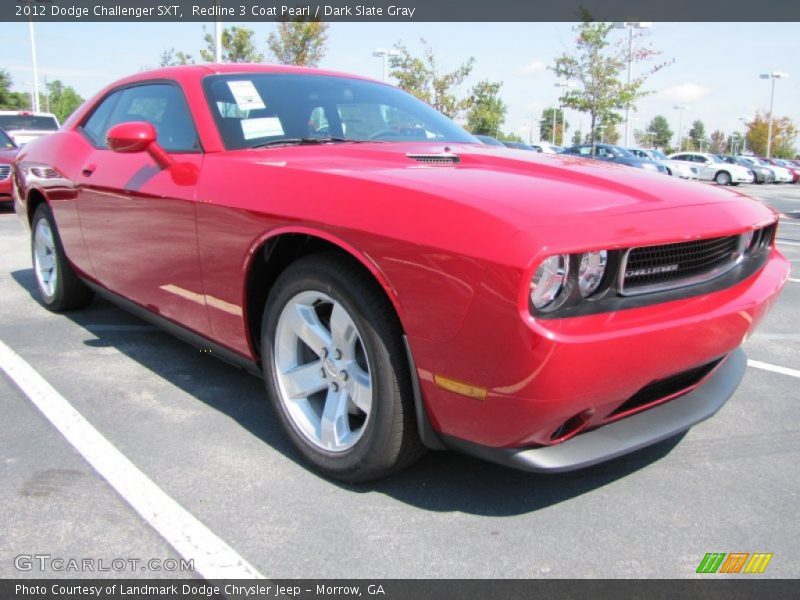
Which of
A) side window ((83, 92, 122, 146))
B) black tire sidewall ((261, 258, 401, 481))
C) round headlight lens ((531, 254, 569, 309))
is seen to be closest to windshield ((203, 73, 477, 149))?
black tire sidewall ((261, 258, 401, 481))

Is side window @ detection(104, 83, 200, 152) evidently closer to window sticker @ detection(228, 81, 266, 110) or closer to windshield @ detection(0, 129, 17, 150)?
window sticker @ detection(228, 81, 266, 110)

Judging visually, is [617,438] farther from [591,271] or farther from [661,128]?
[661,128]

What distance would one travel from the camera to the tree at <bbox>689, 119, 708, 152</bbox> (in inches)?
3883

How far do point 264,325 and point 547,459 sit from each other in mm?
1187

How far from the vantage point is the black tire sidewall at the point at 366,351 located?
2.17 meters

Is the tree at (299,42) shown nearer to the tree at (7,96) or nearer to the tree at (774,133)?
the tree at (7,96)

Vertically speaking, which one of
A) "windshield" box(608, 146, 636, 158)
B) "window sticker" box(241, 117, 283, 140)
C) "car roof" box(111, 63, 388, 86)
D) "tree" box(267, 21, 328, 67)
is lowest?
"windshield" box(608, 146, 636, 158)

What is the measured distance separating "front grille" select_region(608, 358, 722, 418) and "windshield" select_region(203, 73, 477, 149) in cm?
168

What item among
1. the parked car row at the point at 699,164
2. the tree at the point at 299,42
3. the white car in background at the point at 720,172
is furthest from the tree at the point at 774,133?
the tree at the point at 299,42

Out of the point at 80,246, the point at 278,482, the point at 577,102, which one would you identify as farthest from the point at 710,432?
the point at 577,102

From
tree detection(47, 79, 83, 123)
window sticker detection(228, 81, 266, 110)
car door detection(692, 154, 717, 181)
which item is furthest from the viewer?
tree detection(47, 79, 83, 123)

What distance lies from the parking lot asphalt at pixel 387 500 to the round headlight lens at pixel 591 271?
0.79 m

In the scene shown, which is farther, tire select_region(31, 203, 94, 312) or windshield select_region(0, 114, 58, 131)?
windshield select_region(0, 114, 58, 131)
